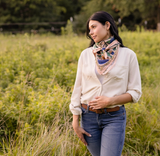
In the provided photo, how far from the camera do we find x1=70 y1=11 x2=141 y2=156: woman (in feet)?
5.72

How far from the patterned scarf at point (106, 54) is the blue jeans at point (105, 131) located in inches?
15.8

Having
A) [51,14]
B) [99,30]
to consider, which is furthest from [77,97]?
[51,14]

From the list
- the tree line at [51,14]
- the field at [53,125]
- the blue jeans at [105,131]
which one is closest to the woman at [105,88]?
the blue jeans at [105,131]

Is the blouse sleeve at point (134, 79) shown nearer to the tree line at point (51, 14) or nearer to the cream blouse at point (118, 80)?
the cream blouse at point (118, 80)

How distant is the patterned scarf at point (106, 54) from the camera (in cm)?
179

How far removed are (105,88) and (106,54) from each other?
0.32 meters

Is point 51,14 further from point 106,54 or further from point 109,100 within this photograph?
point 109,100

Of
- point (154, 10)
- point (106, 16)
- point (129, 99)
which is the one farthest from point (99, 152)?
point (154, 10)

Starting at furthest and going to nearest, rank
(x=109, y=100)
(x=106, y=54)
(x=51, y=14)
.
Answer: (x=51, y=14)
(x=106, y=54)
(x=109, y=100)

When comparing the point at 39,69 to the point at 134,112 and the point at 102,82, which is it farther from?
the point at 102,82

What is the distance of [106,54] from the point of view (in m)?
1.83

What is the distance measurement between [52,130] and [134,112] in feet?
4.50

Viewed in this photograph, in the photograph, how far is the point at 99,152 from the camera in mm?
1907

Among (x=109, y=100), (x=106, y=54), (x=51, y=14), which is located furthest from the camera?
(x=51, y=14)
